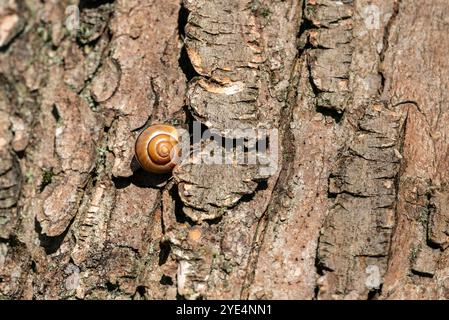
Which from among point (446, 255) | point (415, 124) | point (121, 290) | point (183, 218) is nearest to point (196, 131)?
point (183, 218)

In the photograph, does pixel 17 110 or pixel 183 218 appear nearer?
pixel 183 218

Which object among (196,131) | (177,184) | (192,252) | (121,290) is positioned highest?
(196,131)

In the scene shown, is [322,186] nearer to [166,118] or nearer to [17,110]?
[166,118]
